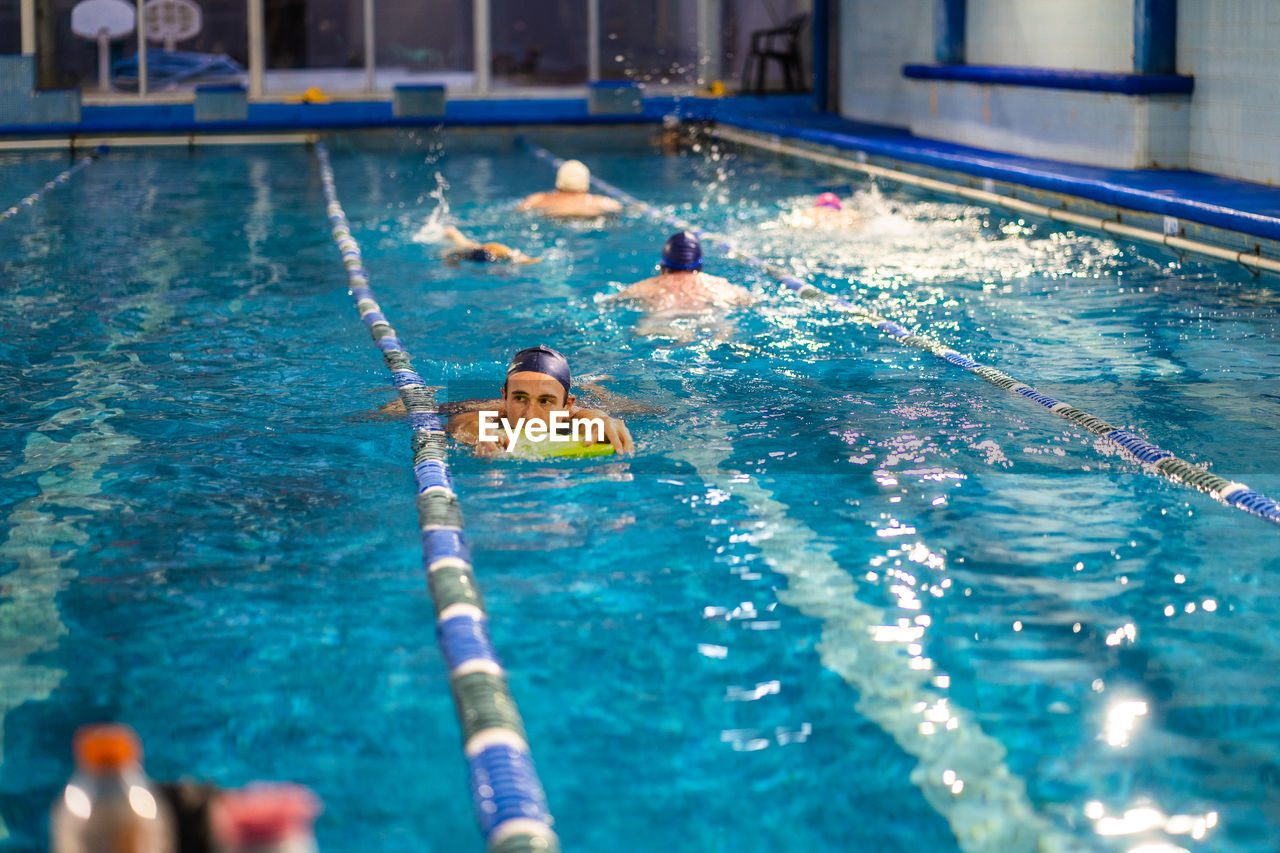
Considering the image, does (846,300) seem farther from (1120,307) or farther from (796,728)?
(796,728)

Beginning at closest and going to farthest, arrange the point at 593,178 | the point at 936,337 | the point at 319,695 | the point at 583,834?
the point at 583,834, the point at 319,695, the point at 936,337, the point at 593,178

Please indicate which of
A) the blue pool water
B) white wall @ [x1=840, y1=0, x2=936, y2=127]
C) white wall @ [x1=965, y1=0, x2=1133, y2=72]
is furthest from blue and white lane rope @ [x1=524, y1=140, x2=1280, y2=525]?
white wall @ [x1=840, y1=0, x2=936, y2=127]

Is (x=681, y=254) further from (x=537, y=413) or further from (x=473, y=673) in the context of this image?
(x=473, y=673)

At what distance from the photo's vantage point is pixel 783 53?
20.3 metres

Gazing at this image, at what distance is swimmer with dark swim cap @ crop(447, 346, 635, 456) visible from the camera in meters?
4.34

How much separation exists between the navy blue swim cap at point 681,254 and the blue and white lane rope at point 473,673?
7.18 feet

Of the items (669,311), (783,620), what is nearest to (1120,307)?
(669,311)

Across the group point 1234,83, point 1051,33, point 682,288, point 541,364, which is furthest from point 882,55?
point 541,364

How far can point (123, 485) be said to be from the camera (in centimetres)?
435

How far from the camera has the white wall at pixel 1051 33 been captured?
11.2m

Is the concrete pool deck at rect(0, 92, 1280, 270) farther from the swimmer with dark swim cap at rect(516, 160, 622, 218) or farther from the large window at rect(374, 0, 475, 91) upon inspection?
the swimmer with dark swim cap at rect(516, 160, 622, 218)

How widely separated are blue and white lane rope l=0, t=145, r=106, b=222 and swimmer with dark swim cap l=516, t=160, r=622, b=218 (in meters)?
4.02

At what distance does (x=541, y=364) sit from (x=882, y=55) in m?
13.1

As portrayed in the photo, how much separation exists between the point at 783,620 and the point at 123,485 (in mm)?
2174
